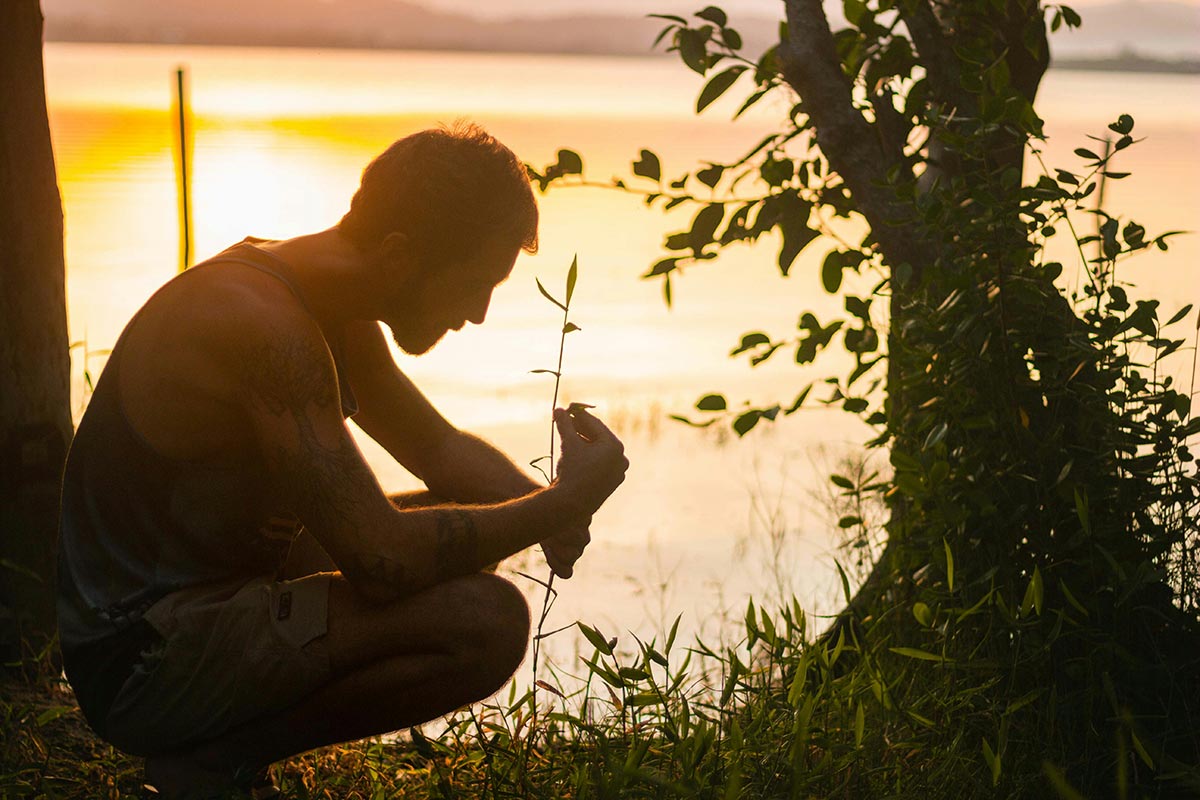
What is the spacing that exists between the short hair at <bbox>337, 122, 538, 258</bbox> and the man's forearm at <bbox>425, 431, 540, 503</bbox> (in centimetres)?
64

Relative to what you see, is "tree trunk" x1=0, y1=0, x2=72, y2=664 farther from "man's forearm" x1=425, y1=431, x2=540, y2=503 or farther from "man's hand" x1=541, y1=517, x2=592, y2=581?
"man's hand" x1=541, y1=517, x2=592, y2=581

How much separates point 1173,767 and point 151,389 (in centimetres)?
234

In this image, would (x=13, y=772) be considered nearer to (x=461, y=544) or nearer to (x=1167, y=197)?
(x=461, y=544)

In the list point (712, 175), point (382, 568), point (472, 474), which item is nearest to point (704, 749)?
point (382, 568)

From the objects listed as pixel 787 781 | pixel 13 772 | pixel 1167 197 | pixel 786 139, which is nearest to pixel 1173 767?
pixel 787 781

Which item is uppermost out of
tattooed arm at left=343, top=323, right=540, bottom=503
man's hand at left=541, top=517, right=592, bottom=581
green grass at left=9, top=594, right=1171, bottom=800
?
tattooed arm at left=343, top=323, right=540, bottom=503

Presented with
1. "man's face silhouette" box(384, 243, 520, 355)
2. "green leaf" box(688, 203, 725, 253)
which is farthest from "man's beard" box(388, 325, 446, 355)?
"green leaf" box(688, 203, 725, 253)

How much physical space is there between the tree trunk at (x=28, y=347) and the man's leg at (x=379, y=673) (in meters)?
1.07

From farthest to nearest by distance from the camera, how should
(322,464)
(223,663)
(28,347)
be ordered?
1. (28,347)
2. (223,663)
3. (322,464)

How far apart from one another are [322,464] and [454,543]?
326 mm

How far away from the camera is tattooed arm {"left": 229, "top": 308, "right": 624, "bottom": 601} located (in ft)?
8.36

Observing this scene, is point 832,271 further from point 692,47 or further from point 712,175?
point 692,47

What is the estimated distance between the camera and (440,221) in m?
2.85

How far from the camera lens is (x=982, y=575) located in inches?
129
